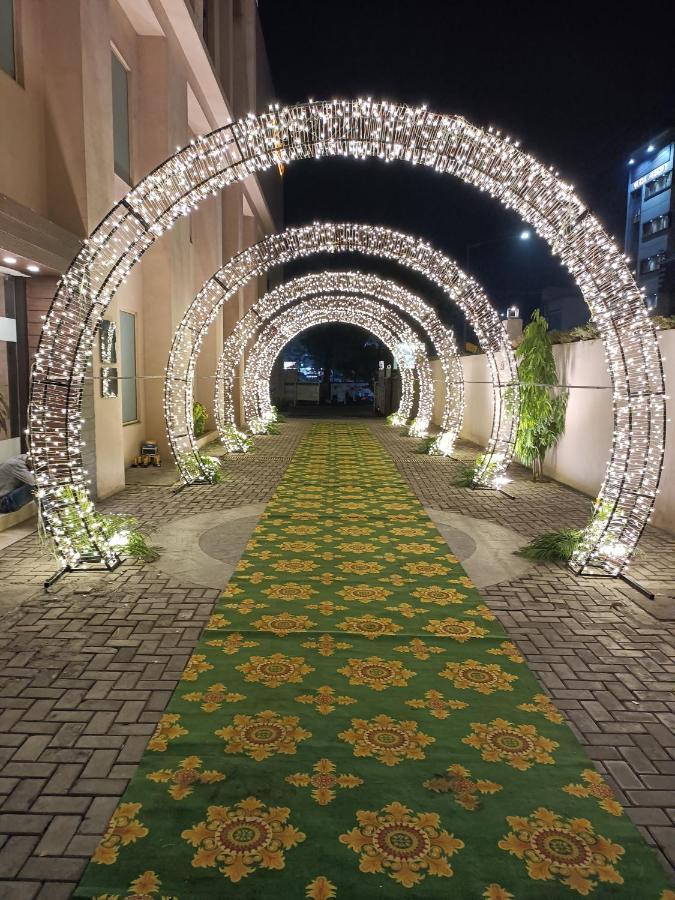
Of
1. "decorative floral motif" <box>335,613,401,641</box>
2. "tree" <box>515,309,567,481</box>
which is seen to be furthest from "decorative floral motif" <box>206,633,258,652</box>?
"tree" <box>515,309,567,481</box>

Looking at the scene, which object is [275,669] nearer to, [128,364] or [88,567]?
[88,567]

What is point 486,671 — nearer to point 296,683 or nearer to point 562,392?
point 296,683

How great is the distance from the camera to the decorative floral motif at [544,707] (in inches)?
125

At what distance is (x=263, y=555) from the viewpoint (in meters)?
5.81

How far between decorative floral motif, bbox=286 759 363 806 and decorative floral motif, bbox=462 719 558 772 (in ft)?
2.03

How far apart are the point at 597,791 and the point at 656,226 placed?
47507 mm

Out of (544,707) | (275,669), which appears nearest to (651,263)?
(544,707)

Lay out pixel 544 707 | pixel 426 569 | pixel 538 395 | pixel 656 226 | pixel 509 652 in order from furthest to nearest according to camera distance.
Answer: pixel 656 226 < pixel 538 395 < pixel 426 569 < pixel 509 652 < pixel 544 707

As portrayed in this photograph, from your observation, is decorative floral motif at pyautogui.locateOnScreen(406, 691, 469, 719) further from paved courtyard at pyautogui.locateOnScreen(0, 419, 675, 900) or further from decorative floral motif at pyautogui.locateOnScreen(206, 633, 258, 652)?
decorative floral motif at pyautogui.locateOnScreen(206, 633, 258, 652)

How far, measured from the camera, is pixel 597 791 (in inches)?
104

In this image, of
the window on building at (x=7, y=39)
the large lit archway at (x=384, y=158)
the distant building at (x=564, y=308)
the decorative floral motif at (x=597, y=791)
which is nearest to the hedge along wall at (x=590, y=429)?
the large lit archway at (x=384, y=158)

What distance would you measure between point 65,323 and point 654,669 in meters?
5.03

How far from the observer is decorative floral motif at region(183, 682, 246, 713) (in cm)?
324

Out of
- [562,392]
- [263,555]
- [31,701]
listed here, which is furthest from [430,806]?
[562,392]
